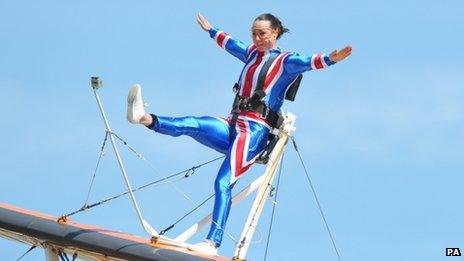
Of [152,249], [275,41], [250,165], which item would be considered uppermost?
[275,41]

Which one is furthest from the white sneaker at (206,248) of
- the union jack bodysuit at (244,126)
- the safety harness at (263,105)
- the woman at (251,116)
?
the safety harness at (263,105)

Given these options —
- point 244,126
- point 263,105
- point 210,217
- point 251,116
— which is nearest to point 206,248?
point 210,217

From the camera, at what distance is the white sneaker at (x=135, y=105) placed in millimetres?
21422

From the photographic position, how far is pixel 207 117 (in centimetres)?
2333

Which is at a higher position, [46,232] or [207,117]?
[207,117]

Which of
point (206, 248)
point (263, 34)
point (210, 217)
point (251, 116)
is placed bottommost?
point (206, 248)

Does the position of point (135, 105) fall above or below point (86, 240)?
above

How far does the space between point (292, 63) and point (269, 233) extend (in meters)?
2.52

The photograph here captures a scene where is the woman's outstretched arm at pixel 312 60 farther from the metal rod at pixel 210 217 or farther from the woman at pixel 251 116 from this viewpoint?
the metal rod at pixel 210 217

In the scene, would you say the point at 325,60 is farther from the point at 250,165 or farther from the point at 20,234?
the point at 20,234

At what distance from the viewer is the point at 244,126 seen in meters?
23.5

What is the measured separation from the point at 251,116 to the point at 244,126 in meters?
0.18

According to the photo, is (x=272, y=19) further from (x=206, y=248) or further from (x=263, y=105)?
(x=206, y=248)

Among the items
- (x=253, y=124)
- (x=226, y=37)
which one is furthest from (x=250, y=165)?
(x=226, y=37)
